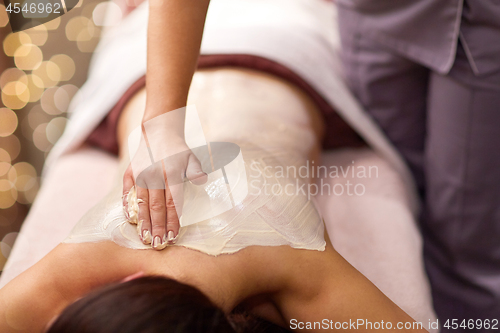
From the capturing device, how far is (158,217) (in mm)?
610

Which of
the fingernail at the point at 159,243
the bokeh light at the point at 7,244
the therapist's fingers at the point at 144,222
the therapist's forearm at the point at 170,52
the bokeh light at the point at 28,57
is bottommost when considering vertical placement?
the bokeh light at the point at 7,244

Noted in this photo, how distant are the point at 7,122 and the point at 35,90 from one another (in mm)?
212

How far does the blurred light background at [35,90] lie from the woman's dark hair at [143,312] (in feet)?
4.36

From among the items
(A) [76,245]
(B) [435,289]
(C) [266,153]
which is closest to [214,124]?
(C) [266,153]

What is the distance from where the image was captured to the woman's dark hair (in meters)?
0.45

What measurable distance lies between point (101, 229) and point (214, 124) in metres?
0.38

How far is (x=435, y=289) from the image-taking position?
1.13m

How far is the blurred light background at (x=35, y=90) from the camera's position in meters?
1.67

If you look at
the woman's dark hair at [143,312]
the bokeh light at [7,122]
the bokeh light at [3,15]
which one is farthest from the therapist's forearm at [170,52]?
the bokeh light at [7,122]

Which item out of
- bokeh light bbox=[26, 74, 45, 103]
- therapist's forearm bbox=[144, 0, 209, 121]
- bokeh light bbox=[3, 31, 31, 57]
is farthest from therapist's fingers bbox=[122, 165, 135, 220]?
bokeh light bbox=[26, 74, 45, 103]

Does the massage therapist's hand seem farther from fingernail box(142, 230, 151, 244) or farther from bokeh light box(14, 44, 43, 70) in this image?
bokeh light box(14, 44, 43, 70)

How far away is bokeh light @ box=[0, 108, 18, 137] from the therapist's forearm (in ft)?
4.16

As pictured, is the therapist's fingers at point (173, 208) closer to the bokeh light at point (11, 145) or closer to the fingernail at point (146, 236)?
the fingernail at point (146, 236)

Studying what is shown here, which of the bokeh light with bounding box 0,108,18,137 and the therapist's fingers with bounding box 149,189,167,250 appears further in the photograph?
the bokeh light with bounding box 0,108,18,137
